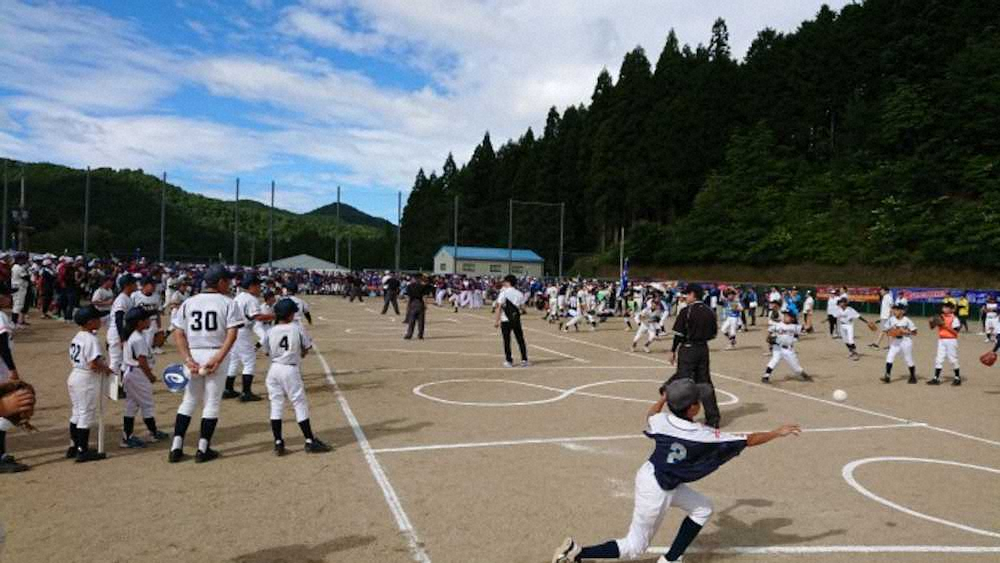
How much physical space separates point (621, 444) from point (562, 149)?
274 ft

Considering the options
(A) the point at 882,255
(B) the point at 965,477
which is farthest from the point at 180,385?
(A) the point at 882,255

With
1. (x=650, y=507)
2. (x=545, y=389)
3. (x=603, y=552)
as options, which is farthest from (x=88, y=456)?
(x=545, y=389)

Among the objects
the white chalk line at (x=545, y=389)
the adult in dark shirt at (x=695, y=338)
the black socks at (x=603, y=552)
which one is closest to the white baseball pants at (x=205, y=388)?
the white chalk line at (x=545, y=389)

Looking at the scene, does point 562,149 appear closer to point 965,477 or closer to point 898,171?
point 898,171

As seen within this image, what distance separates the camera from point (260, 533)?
5238mm

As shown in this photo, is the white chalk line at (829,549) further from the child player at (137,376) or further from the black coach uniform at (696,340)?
the child player at (137,376)

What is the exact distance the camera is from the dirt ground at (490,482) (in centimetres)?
517

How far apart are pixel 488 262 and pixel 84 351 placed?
6355 centimetres

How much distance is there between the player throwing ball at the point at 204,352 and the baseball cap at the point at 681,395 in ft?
16.1

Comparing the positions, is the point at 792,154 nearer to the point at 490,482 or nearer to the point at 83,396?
the point at 490,482

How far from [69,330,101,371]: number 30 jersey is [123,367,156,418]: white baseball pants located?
0.92m

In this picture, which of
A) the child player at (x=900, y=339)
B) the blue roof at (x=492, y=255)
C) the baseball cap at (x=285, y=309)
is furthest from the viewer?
the blue roof at (x=492, y=255)

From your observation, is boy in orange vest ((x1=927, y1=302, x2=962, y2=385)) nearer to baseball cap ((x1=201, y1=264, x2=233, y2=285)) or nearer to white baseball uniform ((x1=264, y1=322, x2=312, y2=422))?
white baseball uniform ((x1=264, y1=322, x2=312, y2=422))

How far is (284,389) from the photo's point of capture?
25.1ft
